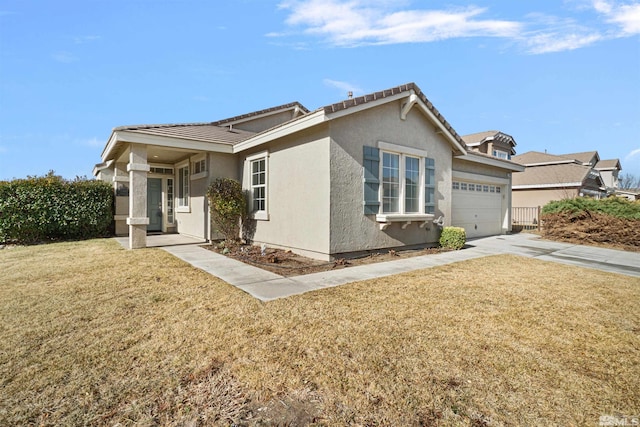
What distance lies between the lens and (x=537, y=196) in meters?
22.8

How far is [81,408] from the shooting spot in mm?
2180

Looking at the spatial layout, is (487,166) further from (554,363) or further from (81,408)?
(81,408)

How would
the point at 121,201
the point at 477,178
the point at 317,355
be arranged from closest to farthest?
the point at 317,355, the point at 121,201, the point at 477,178

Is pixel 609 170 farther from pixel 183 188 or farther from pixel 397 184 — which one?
pixel 183 188

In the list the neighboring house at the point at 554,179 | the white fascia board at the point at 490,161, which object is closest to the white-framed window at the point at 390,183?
the white fascia board at the point at 490,161

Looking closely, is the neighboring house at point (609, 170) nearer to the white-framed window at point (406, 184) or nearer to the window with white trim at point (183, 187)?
the white-framed window at point (406, 184)

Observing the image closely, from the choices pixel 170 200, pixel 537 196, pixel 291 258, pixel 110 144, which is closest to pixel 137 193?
pixel 110 144

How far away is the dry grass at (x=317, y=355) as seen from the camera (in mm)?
2197

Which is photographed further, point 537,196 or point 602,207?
point 537,196

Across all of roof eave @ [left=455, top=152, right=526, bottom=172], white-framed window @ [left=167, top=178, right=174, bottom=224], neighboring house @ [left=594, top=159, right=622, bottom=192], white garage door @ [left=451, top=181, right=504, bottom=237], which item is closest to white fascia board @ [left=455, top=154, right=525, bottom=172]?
roof eave @ [left=455, top=152, right=526, bottom=172]

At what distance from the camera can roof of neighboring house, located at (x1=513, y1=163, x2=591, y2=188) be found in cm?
2132

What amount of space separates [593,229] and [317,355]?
13.8 metres

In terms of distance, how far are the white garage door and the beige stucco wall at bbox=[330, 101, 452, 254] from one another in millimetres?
3498

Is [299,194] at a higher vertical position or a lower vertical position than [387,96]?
lower
